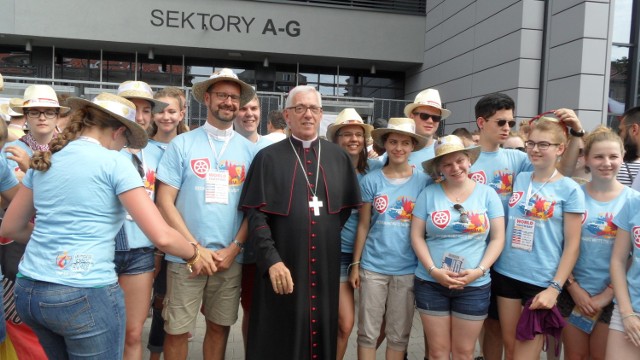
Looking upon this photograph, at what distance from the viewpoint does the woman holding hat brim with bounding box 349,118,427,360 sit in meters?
3.20

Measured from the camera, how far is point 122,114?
2.25m

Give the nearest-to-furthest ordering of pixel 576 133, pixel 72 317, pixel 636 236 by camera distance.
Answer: pixel 72 317, pixel 636 236, pixel 576 133

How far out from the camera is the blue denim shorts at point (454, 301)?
9.73ft

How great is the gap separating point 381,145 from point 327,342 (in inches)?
57.0

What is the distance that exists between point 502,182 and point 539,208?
462mm

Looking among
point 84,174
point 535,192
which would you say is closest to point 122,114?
point 84,174

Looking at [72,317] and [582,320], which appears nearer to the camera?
[72,317]

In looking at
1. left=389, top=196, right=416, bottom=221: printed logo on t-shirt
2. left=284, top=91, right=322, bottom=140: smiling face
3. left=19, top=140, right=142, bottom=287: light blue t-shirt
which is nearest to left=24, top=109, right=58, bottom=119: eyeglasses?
left=19, top=140, right=142, bottom=287: light blue t-shirt

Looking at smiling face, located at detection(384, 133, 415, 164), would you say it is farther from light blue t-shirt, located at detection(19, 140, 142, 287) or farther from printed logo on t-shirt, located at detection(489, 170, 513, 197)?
light blue t-shirt, located at detection(19, 140, 142, 287)

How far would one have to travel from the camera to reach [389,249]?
319cm

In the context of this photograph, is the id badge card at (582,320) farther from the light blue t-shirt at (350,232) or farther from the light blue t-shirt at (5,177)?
the light blue t-shirt at (5,177)

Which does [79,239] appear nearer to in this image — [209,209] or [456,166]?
[209,209]

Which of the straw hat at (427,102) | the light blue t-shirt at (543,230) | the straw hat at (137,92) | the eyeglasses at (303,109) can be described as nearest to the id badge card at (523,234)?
the light blue t-shirt at (543,230)

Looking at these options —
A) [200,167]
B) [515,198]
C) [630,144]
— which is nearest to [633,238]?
[515,198]
